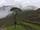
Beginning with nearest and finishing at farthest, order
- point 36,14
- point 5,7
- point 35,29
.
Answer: point 35,29
point 36,14
point 5,7

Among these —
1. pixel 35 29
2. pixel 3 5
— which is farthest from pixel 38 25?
pixel 3 5

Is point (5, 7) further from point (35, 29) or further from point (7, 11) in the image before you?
point (35, 29)

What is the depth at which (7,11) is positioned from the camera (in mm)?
679

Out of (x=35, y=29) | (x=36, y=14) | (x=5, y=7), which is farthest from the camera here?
(x=5, y=7)

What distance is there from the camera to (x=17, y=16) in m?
0.59

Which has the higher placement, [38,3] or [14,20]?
[38,3]

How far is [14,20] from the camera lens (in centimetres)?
57

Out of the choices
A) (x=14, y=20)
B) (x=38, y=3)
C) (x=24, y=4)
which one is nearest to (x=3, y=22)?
(x=14, y=20)

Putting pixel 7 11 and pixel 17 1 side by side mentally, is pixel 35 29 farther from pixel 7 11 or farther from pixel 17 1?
pixel 17 1

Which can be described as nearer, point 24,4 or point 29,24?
point 29,24

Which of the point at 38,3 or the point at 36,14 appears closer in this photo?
the point at 36,14

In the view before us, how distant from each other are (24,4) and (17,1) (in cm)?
9

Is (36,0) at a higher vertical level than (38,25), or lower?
higher

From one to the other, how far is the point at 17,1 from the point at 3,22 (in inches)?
13.3
